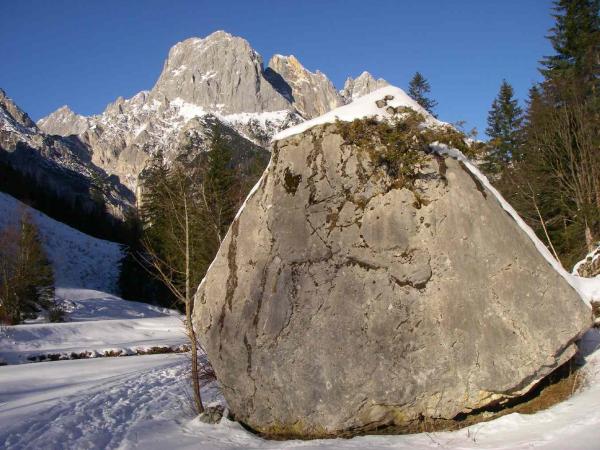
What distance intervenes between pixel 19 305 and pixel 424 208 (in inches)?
1019

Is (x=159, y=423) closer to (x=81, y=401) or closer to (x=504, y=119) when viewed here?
(x=81, y=401)

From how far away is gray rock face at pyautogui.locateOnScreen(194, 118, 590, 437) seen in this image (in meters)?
5.37

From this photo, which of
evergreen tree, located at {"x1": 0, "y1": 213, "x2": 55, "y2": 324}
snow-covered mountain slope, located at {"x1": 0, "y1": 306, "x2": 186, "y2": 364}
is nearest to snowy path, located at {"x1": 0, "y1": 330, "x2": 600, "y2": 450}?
snow-covered mountain slope, located at {"x1": 0, "y1": 306, "x2": 186, "y2": 364}

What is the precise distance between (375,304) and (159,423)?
13.7 ft

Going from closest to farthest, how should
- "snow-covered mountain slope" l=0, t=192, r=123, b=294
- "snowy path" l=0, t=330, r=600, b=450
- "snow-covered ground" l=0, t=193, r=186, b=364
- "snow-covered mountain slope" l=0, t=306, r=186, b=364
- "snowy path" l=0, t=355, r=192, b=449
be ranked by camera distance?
"snowy path" l=0, t=330, r=600, b=450
"snowy path" l=0, t=355, r=192, b=449
"snow-covered mountain slope" l=0, t=306, r=186, b=364
"snow-covered ground" l=0, t=193, r=186, b=364
"snow-covered mountain slope" l=0, t=192, r=123, b=294

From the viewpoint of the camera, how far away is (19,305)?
24.4 meters

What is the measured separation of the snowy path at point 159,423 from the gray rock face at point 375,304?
364mm

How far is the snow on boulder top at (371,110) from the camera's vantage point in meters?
6.54

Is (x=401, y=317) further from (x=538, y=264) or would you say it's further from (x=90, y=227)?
(x=90, y=227)

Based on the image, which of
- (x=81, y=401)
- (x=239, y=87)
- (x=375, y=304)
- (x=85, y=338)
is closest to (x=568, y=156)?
(x=375, y=304)

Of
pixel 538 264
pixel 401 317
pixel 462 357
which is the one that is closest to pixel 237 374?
pixel 401 317

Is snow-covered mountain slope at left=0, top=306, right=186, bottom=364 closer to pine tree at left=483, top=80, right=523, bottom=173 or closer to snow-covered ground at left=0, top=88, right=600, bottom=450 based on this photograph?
snow-covered ground at left=0, top=88, right=600, bottom=450

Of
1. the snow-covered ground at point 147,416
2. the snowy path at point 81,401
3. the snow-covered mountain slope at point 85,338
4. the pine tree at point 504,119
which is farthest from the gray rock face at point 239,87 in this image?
the snowy path at point 81,401

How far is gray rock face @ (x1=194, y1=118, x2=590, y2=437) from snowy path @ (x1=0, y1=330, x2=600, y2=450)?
36cm
